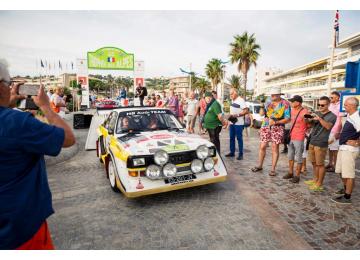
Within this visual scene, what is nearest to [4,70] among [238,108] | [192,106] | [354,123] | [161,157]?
[161,157]

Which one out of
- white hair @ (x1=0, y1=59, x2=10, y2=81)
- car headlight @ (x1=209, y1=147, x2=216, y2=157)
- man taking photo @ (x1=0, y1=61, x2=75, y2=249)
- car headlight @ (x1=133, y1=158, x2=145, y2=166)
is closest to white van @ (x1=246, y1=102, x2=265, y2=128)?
car headlight @ (x1=209, y1=147, x2=216, y2=157)

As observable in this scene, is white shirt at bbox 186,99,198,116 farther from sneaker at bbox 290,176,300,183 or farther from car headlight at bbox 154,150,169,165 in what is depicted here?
car headlight at bbox 154,150,169,165

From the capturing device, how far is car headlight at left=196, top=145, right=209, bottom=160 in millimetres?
4014

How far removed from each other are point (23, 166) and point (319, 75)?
57.4 metres

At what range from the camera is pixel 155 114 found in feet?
17.0

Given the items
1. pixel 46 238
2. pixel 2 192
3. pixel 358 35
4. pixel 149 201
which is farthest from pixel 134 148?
pixel 358 35

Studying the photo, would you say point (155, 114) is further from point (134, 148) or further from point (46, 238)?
point (46, 238)

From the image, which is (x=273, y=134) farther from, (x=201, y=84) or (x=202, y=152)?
(x=201, y=84)

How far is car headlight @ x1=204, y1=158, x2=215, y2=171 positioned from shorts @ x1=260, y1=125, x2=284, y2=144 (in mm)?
1852

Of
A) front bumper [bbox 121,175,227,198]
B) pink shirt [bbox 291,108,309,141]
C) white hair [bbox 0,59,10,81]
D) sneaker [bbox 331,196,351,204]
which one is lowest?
sneaker [bbox 331,196,351,204]

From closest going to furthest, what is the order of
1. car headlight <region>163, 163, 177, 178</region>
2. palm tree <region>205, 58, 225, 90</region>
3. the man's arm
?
1. the man's arm
2. car headlight <region>163, 163, 177, 178</region>
3. palm tree <region>205, 58, 225, 90</region>

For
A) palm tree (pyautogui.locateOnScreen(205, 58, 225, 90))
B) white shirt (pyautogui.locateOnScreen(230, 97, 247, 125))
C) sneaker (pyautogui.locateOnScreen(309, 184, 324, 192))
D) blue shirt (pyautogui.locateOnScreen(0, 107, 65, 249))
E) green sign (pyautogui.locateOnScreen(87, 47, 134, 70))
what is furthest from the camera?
palm tree (pyautogui.locateOnScreen(205, 58, 225, 90))

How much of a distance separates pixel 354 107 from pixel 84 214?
457cm

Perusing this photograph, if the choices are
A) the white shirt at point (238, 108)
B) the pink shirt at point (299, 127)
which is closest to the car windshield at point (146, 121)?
the white shirt at point (238, 108)
